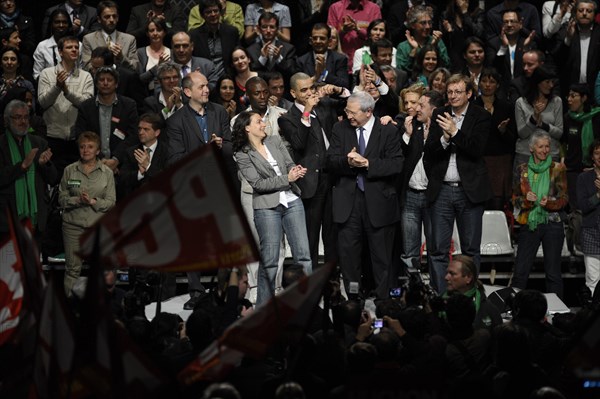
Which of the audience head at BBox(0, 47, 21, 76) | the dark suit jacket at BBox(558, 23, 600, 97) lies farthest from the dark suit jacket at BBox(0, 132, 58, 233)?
the dark suit jacket at BBox(558, 23, 600, 97)

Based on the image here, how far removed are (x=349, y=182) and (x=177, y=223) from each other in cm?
472

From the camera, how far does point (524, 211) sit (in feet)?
38.4

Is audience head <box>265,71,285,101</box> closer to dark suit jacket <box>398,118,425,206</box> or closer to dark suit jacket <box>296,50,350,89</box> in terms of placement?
dark suit jacket <box>296,50,350,89</box>

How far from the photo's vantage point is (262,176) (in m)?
10.8

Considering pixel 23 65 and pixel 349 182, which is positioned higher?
pixel 23 65

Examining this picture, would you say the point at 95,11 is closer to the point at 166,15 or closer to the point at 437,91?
the point at 166,15

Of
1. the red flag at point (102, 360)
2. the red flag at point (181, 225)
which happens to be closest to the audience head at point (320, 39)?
the red flag at point (181, 225)

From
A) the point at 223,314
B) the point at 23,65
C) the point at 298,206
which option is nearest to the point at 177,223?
the point at 223,314

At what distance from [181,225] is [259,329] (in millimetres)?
679

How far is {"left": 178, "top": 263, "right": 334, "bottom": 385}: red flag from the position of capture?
6.27 m

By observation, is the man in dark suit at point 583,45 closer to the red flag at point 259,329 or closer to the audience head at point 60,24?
the audience head at point 60,24

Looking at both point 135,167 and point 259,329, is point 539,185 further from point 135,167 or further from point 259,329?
point 259,329

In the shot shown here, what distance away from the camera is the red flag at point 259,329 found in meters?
6.27

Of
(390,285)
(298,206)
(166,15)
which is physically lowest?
(390,285)
